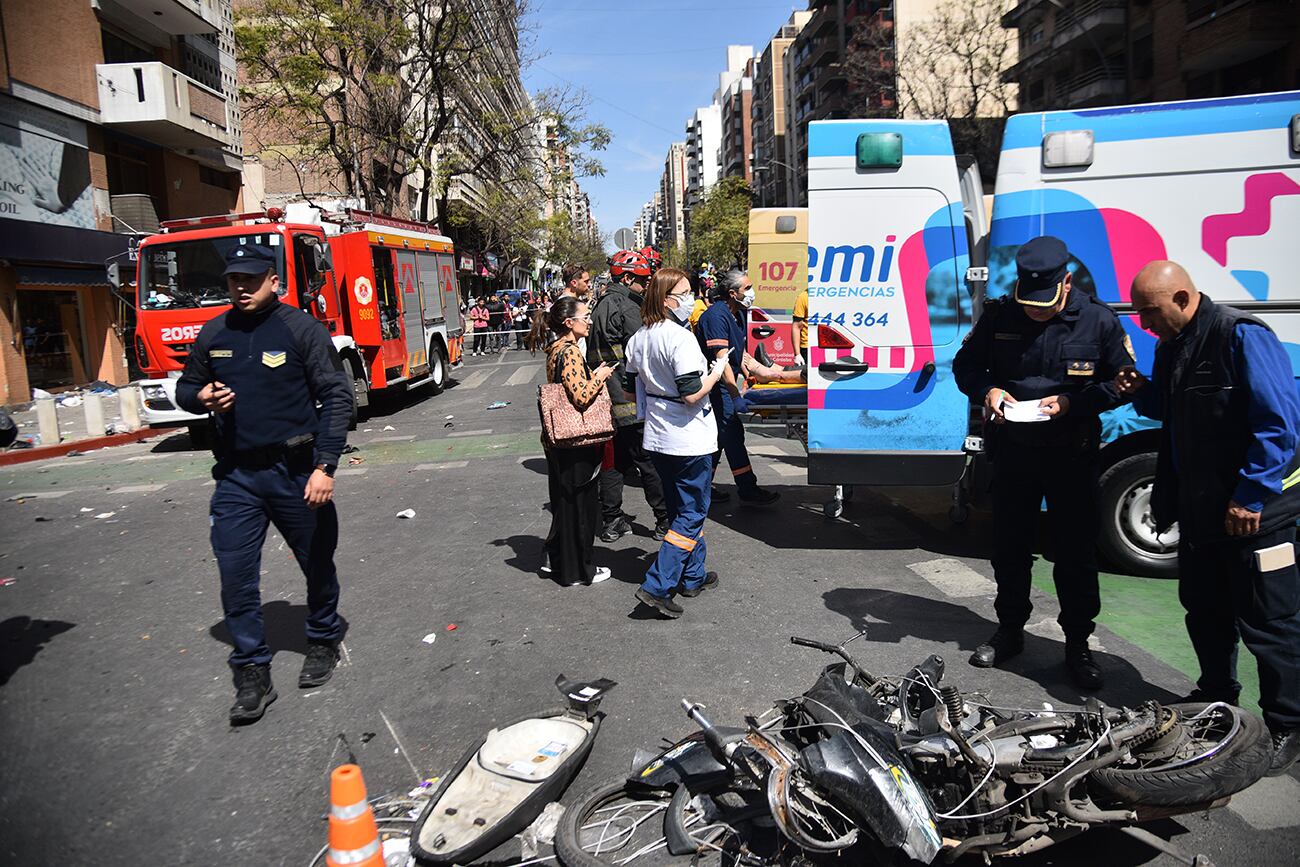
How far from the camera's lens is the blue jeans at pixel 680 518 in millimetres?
4914

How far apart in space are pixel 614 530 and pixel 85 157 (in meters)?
19.4

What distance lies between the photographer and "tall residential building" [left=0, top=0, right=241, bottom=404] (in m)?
17.4

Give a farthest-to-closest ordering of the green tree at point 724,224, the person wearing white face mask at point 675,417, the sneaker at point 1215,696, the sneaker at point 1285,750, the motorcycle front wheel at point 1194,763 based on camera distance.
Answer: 1. the green tree at point 724,224
2. the person wearing white face mask at point 675,417
3. the sneaker at point 1215,696
4. the sneaker at point 1285,750
5. the motorcycle front wheel at point 1194,763

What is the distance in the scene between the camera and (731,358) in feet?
22.1

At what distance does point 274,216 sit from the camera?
12266 millimetres

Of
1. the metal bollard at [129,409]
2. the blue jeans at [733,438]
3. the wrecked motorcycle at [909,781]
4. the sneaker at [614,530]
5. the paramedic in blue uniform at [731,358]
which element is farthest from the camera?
the metal bollard at [129,409]

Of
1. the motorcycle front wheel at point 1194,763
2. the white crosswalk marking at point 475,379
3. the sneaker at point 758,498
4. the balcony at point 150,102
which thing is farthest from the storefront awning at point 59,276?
the motorcycle front wheel at point 1194,763

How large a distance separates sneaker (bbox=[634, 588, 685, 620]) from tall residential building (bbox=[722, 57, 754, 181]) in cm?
10898

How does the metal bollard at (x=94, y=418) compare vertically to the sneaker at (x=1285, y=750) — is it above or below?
above

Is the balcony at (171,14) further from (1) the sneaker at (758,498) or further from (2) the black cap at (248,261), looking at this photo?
(2) the black cap at (248,261)

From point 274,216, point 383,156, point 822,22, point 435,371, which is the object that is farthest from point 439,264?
point 822,22

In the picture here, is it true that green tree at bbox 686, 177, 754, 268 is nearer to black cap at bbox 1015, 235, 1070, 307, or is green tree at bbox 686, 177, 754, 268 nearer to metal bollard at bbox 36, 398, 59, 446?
metal bollard at bbox 36, 398, 59, 446

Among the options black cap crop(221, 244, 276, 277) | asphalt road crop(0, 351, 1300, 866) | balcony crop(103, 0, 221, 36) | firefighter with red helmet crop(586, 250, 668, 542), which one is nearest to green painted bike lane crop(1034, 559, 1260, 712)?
asphalt road crop(0, 351, 1300, 866)

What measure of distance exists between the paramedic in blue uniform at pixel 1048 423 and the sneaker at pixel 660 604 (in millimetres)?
1634
